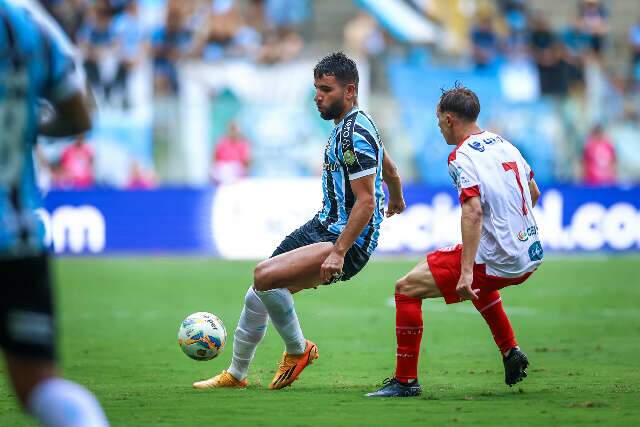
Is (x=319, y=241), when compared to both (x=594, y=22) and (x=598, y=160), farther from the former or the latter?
(x=594, y=22)

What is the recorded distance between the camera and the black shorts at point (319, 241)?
792cm

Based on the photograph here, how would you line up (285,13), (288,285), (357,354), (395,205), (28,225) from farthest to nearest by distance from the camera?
(285,13) → (357,354) → (395,205) → (288,285) → (28,225)

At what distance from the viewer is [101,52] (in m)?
22.5

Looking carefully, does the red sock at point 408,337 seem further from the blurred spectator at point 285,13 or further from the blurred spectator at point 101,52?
the blurred spectator at point 285,13

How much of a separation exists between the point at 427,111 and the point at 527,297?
7.43 metres

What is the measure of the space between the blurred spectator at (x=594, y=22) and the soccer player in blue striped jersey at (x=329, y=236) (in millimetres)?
17805

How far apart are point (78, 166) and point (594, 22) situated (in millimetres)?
11450

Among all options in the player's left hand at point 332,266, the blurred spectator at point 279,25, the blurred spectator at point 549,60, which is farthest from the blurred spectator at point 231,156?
the player's left hand at point 332,266

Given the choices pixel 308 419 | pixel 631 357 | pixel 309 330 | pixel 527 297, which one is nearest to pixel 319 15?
pixel 527 297

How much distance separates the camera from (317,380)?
849 centimetres

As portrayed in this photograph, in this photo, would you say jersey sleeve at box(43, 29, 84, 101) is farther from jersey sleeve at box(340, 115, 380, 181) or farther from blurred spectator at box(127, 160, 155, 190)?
blurred spectator at box(127, 160, 155, 190)

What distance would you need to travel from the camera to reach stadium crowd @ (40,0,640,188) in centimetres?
2203

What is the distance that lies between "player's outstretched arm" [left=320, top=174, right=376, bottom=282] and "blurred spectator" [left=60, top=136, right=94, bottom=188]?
15.1 m

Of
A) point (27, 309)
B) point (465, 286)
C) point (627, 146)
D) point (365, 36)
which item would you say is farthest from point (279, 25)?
point (27, 309)
